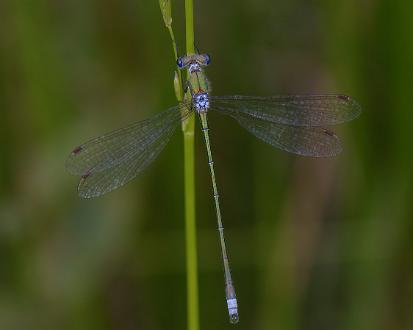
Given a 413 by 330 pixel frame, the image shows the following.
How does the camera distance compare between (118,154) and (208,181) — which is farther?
(208,181)

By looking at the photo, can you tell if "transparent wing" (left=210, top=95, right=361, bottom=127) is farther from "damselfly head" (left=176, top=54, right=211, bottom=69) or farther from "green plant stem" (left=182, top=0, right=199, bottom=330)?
"green plant stem" (left=182, top=0, right=199, bottom=330)

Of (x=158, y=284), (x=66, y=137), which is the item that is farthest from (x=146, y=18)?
(x=158, y=284)

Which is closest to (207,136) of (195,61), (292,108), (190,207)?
(292,108)

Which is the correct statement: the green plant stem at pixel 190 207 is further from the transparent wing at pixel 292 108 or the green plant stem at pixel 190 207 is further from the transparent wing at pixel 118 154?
the transparent wing at pixel 292 108

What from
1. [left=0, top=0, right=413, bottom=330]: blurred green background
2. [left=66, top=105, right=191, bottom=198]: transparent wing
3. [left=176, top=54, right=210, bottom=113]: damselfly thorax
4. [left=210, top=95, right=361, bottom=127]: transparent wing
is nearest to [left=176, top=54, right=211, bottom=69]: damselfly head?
[left=176, top=54, right=210, bottom=113]: damselfly thorax

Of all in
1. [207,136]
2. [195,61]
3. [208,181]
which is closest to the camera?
[195,61]

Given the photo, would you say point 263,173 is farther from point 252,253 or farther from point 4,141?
point 4,141

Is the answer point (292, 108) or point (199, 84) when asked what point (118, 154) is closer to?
point (199, 84)

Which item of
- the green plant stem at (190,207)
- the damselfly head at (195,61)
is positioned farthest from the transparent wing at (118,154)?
the green plant stem at (190,207)
